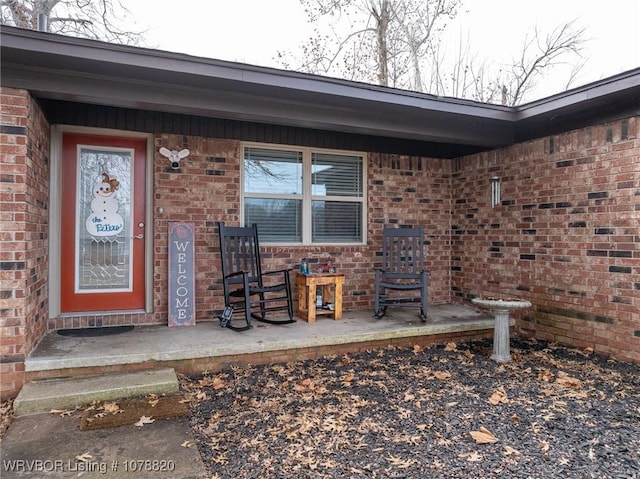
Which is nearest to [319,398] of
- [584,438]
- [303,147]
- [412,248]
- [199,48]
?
[584,438]

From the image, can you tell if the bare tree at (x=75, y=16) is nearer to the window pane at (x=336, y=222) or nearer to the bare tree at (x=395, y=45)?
the bare tree at (x=395, y=45)

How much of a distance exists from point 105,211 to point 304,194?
2.13 meters

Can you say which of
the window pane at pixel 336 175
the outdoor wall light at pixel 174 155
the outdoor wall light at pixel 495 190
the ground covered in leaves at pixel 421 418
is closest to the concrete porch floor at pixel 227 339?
the ground covered in leaves at pixel 421 418

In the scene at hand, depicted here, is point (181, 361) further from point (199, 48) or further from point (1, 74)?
point (199, 48)

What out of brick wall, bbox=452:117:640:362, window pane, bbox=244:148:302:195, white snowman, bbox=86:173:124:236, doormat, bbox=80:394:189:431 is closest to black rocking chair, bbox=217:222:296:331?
window pane, bbox=244:148:302:195

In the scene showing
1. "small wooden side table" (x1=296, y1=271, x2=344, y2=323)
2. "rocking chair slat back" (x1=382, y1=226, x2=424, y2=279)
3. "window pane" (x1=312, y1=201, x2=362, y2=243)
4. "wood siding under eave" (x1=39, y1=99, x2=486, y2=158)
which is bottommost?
"small wooden side table" (x1=296, y1=271, x2=344, y2=323)

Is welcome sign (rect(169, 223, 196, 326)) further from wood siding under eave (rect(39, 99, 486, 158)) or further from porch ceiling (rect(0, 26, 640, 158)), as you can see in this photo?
porch ceiling (rect(0, 26, 640, 158))

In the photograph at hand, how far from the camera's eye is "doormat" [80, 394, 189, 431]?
241 cm

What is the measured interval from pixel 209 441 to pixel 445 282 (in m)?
4.04

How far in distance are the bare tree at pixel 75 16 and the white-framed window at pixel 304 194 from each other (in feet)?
16.1

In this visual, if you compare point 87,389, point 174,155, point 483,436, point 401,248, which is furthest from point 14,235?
point 401,248

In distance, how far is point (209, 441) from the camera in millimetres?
2301

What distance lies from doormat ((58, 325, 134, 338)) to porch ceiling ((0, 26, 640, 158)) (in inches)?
79.3

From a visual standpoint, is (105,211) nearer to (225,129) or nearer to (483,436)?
(225,129)
